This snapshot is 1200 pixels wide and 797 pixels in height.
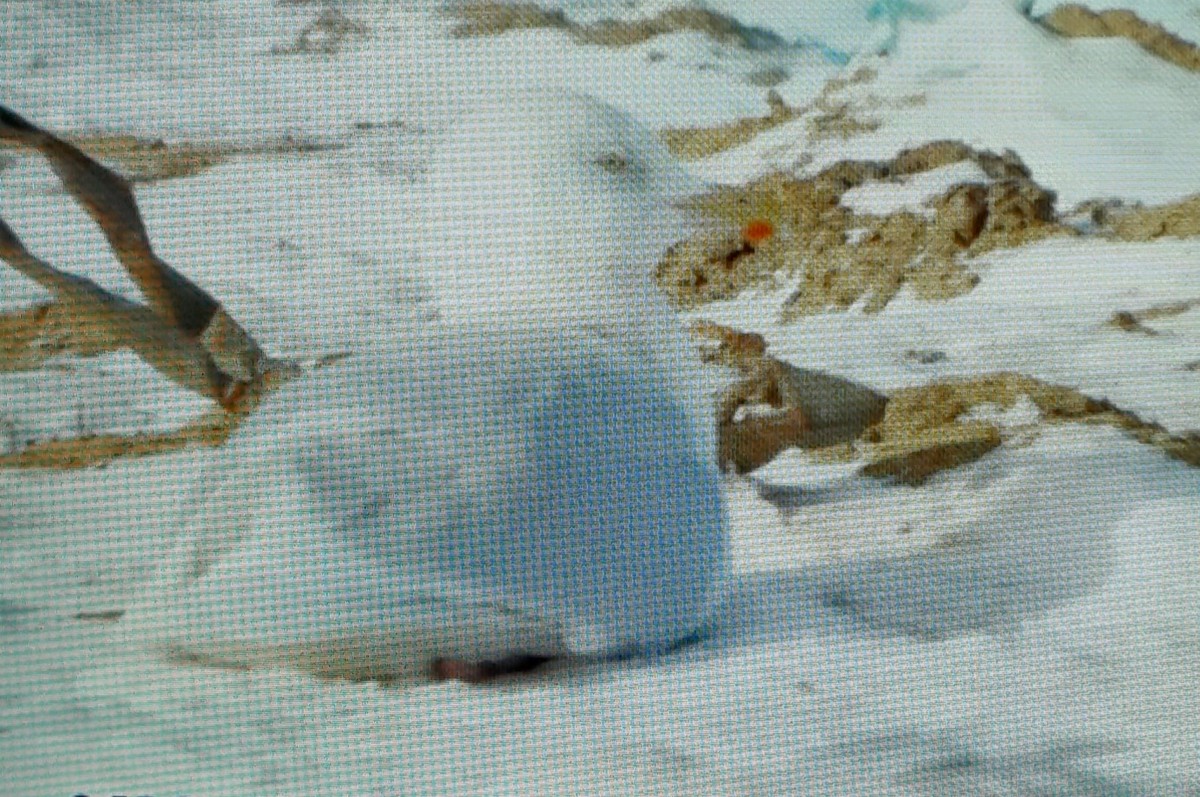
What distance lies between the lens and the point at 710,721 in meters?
1.21

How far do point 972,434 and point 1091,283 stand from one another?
0.25 meters

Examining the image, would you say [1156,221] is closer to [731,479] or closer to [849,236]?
[849,236]

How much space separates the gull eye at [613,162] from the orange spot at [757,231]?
0.56 ft

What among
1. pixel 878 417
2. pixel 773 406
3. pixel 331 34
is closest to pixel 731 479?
pixel 773 406

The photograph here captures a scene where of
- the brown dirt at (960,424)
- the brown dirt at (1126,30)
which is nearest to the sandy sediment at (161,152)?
the brown dirt at (960,424)

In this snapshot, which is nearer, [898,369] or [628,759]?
[628,759]

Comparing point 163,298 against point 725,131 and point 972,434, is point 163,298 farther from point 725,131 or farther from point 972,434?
point 972,434

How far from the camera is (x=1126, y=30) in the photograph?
4.50 ft

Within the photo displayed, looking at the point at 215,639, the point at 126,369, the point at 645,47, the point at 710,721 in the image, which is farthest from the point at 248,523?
the point at 645,47

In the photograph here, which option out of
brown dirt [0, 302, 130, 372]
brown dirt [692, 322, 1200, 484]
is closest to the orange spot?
brown dirt [692, 322, 1200, 484]

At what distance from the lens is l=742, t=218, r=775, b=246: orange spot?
4.50ft

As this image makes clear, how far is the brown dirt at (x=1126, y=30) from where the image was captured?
1371mm

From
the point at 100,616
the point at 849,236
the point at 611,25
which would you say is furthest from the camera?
the point at 849,236

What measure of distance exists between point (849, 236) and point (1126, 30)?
1.38 ft
